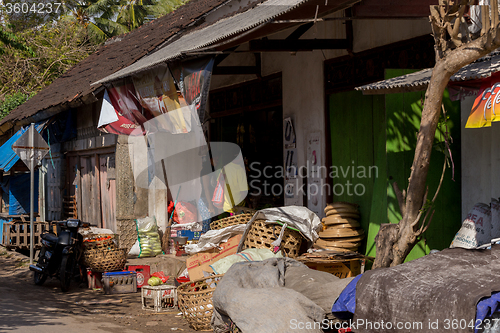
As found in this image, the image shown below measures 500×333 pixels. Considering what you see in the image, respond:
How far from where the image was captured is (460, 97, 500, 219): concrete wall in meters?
5.07

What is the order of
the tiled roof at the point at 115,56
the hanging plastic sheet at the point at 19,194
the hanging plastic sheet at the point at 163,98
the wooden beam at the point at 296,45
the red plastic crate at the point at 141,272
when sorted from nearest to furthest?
the wooden beam at the point at 296,45, the hanging plastic sheet at the point at 163,98, the red plastic crate at the point at 141,272, the tiled roof at the point at 115,56, the hanging plastic sheet at the point at 19,194

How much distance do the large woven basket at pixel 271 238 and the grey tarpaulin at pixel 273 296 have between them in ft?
3.56

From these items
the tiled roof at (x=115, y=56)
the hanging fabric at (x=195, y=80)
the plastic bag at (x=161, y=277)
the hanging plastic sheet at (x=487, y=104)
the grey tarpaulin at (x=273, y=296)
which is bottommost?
the plastic bag at (x=161, y=277)

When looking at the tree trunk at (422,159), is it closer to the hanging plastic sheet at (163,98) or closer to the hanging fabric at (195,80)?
the hanging fabric at (195,80)

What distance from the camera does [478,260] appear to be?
3.66 meters

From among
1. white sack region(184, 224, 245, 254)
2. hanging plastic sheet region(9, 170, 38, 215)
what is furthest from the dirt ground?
hanging plastic sheet region(9, 170, 38, 215)

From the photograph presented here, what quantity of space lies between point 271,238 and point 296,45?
8.63 feet

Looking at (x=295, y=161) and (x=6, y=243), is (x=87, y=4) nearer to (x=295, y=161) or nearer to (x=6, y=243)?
(x=6, y=243)

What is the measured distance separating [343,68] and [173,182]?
4.96 m

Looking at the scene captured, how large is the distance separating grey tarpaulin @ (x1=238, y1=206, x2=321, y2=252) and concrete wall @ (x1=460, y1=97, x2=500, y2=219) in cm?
186

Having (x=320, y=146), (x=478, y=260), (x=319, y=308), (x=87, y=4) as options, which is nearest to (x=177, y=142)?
(x=320, y=146)

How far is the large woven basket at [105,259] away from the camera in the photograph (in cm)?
808

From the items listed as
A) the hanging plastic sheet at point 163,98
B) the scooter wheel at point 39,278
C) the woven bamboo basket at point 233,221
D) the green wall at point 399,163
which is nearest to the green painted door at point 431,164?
the green wall at point 399,163

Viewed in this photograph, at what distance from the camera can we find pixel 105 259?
8078 millimetres
